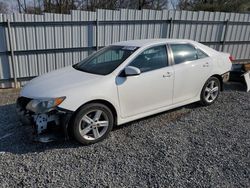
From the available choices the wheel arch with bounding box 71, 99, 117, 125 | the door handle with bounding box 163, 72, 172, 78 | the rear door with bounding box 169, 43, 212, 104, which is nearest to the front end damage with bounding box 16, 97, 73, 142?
the wheel arch with bounding box 71, 99, 117, 125

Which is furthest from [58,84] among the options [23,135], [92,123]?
[23,135]

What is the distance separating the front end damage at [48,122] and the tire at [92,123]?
15cm

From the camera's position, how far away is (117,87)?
3404 millimetres

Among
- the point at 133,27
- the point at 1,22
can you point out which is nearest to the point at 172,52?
the point at 133,27

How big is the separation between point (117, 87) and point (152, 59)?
92 cm

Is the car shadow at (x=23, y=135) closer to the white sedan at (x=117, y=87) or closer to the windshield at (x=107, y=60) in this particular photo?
the white sedan at (x=117, y=87)

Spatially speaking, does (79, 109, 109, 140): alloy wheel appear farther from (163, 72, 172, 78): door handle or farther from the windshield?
(163, 72, 172, 78): door handle

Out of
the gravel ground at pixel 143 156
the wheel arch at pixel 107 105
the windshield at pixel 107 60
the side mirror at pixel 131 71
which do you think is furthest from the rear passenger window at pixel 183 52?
the wheel arch at pixel 107 105

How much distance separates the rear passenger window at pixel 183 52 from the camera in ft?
13.6

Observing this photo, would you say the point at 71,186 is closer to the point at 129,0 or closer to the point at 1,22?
the point at 1,22

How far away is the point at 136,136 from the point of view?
3613mm

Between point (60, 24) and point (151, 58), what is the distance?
3.84m

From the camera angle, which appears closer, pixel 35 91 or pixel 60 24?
pixel 35 91

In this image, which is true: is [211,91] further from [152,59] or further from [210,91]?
[152,59]
